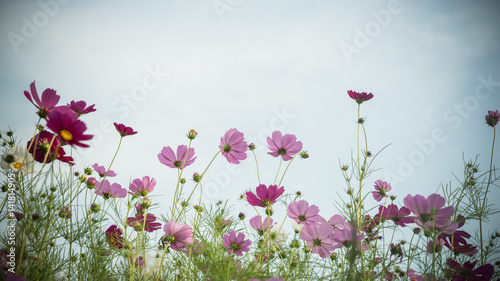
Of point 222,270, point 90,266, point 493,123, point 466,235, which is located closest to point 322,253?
point 222,270

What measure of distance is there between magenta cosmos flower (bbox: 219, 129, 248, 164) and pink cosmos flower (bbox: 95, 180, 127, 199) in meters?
0.50

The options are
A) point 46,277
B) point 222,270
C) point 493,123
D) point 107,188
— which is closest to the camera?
point 46,277

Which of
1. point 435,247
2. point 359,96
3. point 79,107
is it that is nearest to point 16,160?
point 79,107

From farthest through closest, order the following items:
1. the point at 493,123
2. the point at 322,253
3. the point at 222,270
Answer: the point at 493,123
the point at 322,253
the point at 222,270

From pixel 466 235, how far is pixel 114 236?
1.41 metres

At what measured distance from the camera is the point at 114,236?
41.8 inches

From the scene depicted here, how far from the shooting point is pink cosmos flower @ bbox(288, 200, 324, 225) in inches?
41.4

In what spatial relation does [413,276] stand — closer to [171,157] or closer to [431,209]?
[431,209]

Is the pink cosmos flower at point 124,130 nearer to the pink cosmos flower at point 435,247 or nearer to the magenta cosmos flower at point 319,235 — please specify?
the magenta cosmos flower at point 319,235

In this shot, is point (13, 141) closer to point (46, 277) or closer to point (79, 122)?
point (46, 277)

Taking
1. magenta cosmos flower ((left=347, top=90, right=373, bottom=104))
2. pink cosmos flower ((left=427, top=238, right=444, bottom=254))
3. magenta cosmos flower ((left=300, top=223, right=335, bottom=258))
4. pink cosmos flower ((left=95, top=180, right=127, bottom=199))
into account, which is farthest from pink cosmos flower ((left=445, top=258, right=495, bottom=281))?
pink cosmos flower ((left=95, top=180, right=127, bottom=199))

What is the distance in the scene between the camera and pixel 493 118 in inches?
55.1

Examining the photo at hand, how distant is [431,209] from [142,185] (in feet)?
3.48

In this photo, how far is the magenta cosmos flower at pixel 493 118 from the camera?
55.0 inches
